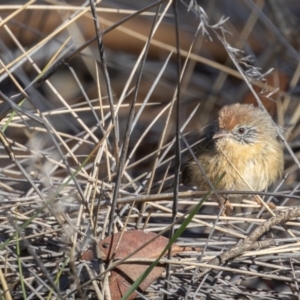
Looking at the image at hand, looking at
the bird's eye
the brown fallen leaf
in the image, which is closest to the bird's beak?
the bird's eye

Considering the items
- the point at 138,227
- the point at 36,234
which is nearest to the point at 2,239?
the point at 36,234

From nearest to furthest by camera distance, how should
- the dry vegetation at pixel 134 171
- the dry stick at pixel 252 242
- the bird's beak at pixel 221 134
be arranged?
the dry vegetation at pixel 134 171 → the dry stick at pixel 252 242 → the bird's beak at pixel 221 134

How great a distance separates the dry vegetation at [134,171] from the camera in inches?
110

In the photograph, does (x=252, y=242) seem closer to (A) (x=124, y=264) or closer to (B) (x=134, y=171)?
(A) (x=124, y=264)

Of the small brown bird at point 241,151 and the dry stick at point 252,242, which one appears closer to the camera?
the dry stick at point 252,242

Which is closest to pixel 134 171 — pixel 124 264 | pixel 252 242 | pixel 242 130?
pixel 242 130

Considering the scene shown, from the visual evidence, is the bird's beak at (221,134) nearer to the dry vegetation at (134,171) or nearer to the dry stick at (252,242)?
the dry vegetation at (134,171)

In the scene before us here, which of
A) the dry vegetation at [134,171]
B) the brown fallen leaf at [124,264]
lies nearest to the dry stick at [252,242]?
the dry vegetation at [134,171]

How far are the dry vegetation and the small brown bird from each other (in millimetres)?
147

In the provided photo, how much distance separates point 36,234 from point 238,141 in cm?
168

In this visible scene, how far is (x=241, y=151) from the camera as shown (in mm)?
4348

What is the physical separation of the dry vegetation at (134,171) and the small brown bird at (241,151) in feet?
0.48

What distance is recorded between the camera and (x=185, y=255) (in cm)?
316

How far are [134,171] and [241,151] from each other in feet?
4.54
